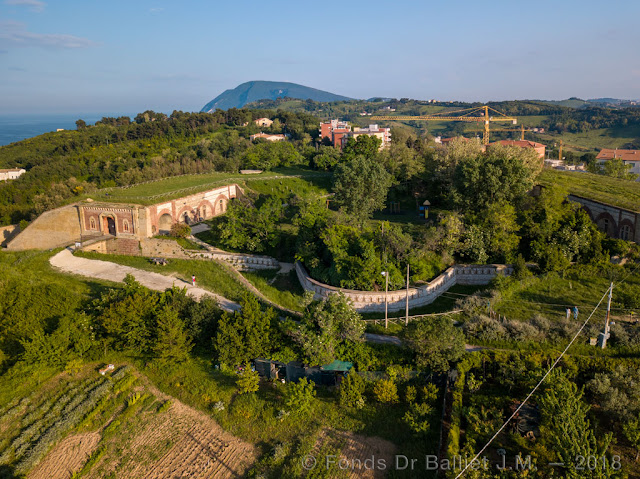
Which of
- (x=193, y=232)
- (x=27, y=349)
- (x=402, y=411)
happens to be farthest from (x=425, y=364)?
(x=193, y=232)

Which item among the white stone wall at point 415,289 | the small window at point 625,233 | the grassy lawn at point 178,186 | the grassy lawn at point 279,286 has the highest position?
the grassy lawn at point 178,186

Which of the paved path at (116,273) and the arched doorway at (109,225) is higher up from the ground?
the arched doorway at (109,225)

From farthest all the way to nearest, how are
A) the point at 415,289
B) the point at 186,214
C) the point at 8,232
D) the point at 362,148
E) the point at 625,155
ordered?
the point at 625,155, the point at 362,148, the point at 8,232, the point at 186,214, the point at 415,289

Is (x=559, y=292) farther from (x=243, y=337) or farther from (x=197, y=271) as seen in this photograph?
(x=197, y=271)

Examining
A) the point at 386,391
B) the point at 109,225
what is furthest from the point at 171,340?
the point at 109,225

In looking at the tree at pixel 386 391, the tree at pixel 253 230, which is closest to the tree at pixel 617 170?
the tree at pixel 253 230

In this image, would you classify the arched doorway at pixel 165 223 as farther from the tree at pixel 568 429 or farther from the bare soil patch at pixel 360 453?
the tree at pixel 568 429
